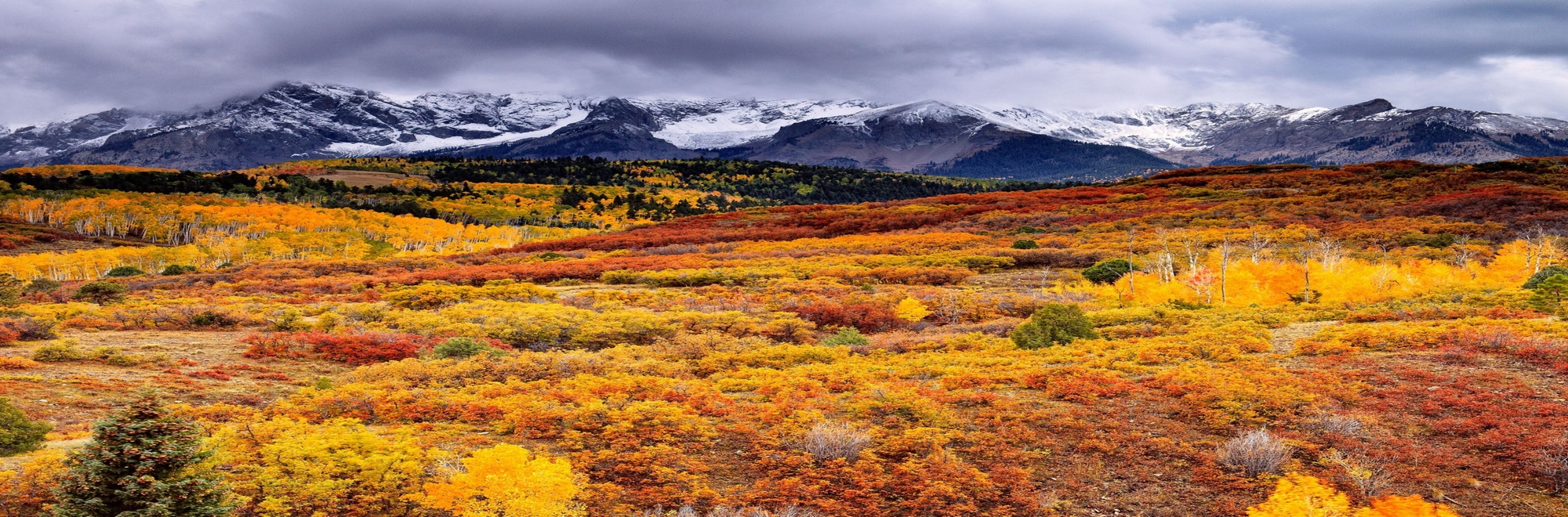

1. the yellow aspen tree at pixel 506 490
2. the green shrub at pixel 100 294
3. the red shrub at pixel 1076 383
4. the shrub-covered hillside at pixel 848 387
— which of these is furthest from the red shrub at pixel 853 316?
the green shrub at pixel 100 294

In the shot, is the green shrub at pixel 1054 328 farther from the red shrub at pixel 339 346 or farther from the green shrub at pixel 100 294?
the green shrub at pixel 100 294

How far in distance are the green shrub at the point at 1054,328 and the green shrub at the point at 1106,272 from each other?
17552 millimetres

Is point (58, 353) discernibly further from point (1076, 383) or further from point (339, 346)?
point (1076, 383)

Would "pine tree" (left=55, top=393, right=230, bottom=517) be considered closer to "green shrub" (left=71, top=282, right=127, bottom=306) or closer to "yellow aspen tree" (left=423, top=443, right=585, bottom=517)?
"yellow aspen tree" (left=423, top=443, right=585, bottom=517)

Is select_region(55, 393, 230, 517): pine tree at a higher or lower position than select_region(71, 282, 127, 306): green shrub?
higher

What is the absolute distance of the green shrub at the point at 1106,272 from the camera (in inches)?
1599

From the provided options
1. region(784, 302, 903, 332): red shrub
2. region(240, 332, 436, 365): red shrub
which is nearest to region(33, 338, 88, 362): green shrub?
region(240, 332, 436, 365): red shrub

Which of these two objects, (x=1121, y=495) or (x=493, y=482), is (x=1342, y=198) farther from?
(x=493, y=482)

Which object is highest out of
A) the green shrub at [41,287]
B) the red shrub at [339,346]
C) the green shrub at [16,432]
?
the green shrub at [16,432]

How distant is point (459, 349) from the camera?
73.3ft

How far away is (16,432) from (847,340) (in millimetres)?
18608

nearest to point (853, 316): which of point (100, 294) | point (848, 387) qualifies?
point (848, 387)

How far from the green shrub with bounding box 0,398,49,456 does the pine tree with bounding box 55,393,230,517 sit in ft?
11.8

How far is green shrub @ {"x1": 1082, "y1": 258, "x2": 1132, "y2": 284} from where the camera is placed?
133ft
